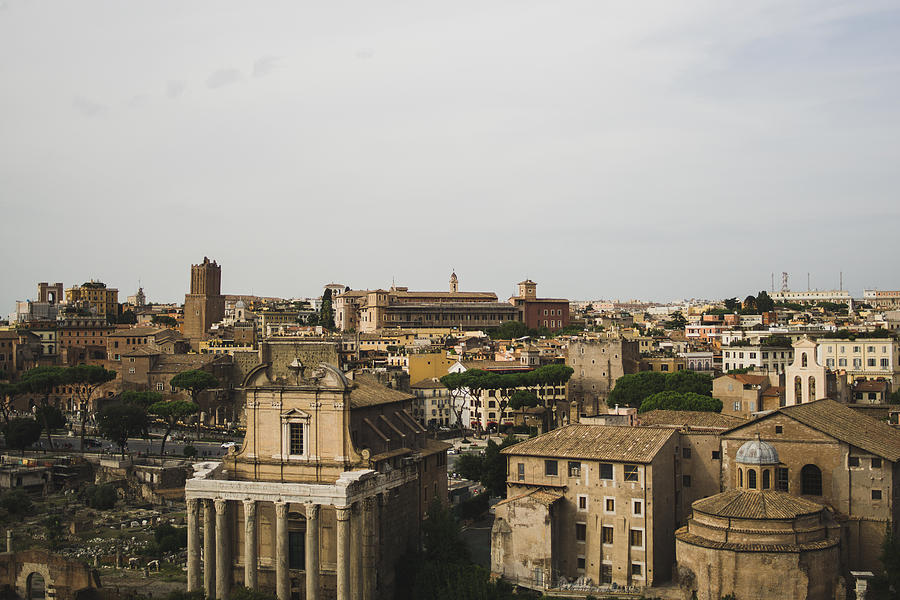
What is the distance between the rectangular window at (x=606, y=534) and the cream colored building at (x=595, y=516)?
38mm

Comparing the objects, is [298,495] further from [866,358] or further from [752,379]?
[866,358]

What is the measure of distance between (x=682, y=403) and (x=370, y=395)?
3059 cm

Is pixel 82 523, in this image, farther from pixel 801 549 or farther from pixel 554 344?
pixel 554 344

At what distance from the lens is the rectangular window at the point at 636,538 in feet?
119

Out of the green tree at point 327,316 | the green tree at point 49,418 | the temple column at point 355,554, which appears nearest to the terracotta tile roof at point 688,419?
the temple column at point 355,554

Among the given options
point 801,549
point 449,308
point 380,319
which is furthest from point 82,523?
point 449,308

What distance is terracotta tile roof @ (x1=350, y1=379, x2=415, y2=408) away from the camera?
36688mm

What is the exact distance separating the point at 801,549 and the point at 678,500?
7165 millimetres

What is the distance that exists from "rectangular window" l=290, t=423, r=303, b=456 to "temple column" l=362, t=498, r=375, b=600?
350 centimetres

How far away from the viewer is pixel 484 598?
1321 inches

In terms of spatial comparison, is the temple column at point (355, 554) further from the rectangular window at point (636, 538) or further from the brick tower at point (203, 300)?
the brick tower at point (203, 300)

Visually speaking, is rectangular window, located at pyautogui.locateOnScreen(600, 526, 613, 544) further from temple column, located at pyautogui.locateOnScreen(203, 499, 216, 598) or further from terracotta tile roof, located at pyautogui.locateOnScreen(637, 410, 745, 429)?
temple column, located at pyautogui.locateOnScreen(203, 499, 216, 598)

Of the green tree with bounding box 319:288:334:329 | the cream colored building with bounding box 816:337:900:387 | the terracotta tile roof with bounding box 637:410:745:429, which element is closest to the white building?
the cream colored building with bounding box 816:337:900:387

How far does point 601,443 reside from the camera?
38156 millimetres
